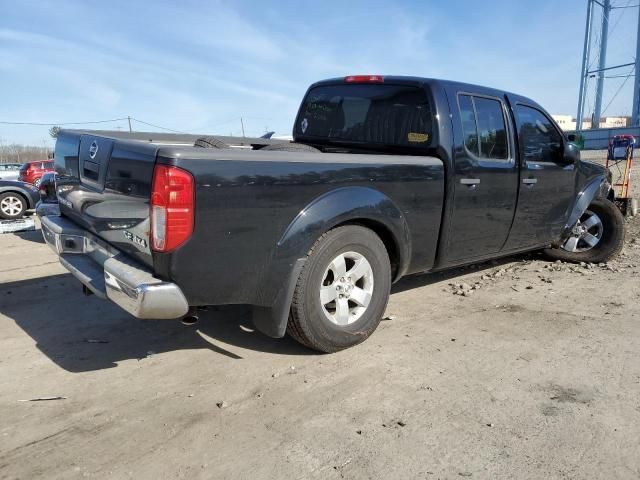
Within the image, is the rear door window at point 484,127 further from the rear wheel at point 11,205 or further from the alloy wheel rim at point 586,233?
the rear wheel at point 11,205

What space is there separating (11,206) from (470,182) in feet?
34.0

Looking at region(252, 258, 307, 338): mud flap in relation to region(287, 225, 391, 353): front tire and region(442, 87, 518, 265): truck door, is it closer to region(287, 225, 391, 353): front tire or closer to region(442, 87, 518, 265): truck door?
region(287, 225, 391, 353): front tire

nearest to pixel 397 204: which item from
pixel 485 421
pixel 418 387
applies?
pixel 418 387

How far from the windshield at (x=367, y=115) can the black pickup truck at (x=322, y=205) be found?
0.05 feet

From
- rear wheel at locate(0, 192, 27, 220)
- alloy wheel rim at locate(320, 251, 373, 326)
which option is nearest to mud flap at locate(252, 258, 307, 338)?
alloy wheel rim at locate(320, 251, 373, 326)

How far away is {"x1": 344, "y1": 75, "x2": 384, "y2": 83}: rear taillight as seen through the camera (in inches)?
180

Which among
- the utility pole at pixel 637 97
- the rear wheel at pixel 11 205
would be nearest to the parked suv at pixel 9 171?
the rear wheel at pixel 11 205

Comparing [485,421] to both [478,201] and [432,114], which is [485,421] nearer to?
[478,201]

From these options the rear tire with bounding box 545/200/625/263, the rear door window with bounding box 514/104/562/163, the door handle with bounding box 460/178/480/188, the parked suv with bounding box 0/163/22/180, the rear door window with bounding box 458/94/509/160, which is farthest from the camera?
the parked suv with bounding box 0/163/22/180

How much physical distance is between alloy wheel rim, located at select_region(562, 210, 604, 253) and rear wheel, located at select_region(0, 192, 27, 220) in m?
10.7

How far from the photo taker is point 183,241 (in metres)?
2.71

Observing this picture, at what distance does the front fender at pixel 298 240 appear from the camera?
308cm

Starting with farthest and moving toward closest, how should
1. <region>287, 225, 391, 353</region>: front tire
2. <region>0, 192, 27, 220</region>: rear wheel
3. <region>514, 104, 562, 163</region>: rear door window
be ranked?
1. <region>0, 192, 27, 220</region>: rear wheel
2. <region>514, 104, 562, 163</region>: rear door window
3. <region>287, 225, 391, 353</region>: front tire

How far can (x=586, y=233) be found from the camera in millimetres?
6199
